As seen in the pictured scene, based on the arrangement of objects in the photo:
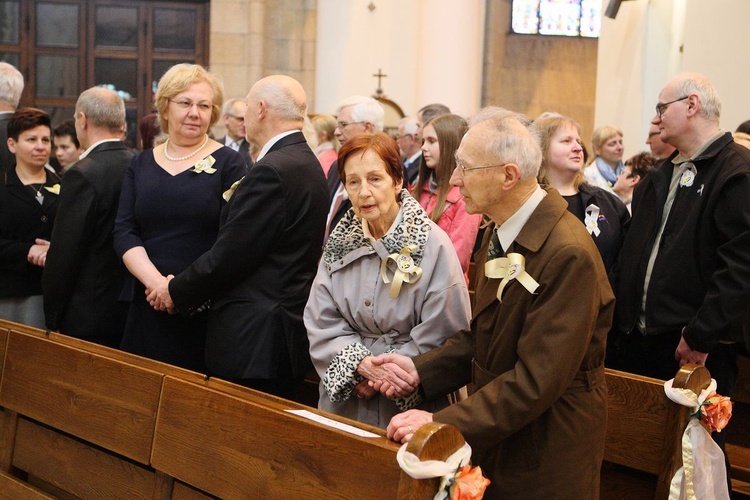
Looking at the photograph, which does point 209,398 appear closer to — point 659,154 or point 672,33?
point 659,154

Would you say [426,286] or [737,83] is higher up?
[737,83]

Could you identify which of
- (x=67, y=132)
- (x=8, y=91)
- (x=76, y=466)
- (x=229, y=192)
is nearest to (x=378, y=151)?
(x=229, y=192)

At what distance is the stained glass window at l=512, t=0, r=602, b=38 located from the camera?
45.8 feet

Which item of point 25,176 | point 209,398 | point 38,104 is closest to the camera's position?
point 209,398

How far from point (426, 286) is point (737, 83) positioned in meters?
4.70

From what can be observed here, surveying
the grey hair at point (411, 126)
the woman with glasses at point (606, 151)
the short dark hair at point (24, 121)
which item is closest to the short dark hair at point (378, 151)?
the short dark hair at point (24, 121)

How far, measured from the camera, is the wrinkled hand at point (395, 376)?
2805mm

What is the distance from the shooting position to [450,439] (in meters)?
2.12

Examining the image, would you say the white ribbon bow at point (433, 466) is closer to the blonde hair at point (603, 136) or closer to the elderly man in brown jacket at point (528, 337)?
the elderly man in brown jacket at point (528, 337)

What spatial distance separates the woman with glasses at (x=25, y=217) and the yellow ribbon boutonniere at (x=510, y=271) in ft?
9.23

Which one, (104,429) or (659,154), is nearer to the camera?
A: (104,429)

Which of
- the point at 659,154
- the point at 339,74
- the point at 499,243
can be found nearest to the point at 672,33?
the point at 339,74

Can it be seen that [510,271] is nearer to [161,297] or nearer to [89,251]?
[161,297]

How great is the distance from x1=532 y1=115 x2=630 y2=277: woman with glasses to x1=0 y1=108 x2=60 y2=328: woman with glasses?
8.29ft
